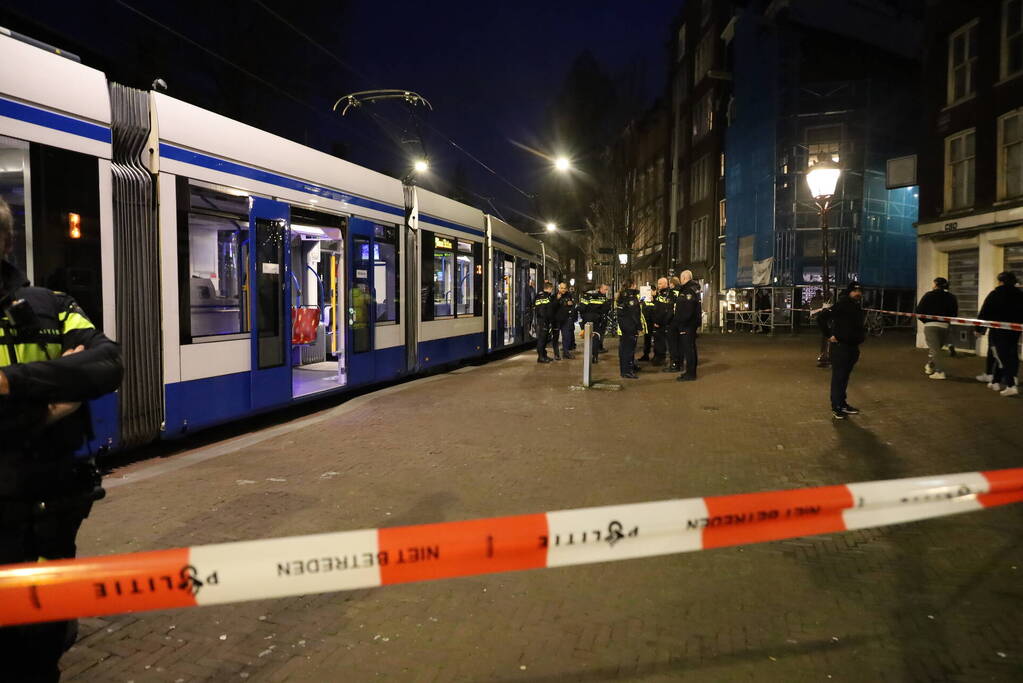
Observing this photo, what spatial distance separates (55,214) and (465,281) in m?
9.08

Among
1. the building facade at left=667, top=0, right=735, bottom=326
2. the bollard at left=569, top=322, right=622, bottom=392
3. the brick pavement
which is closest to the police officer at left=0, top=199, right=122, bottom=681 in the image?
the brick pavement

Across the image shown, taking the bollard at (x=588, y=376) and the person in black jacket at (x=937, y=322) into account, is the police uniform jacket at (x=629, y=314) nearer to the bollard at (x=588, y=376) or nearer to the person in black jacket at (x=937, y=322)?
the bollard at (x=588, y=376)

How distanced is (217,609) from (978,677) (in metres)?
3.59

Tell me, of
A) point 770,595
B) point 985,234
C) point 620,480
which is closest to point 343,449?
point 620,480

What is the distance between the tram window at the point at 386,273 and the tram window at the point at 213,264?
118 inches

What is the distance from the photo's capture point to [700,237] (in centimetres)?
3797

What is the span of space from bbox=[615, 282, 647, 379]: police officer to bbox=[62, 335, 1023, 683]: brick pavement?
3.85 meters

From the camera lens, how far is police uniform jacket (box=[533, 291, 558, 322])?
15406 millimetres

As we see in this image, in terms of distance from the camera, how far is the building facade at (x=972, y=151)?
52.2ft

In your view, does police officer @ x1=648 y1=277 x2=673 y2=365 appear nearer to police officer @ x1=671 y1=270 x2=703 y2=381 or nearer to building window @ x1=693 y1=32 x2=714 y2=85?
police officer @ x1=671 y1=270 x2=703 y2=381

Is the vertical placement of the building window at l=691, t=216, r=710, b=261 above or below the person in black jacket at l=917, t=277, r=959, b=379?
above

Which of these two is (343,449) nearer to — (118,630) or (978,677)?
(118,630)

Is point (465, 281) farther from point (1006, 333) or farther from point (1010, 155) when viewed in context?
point (1010, 155)

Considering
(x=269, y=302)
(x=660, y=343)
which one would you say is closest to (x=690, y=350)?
(x=660, y=343)
